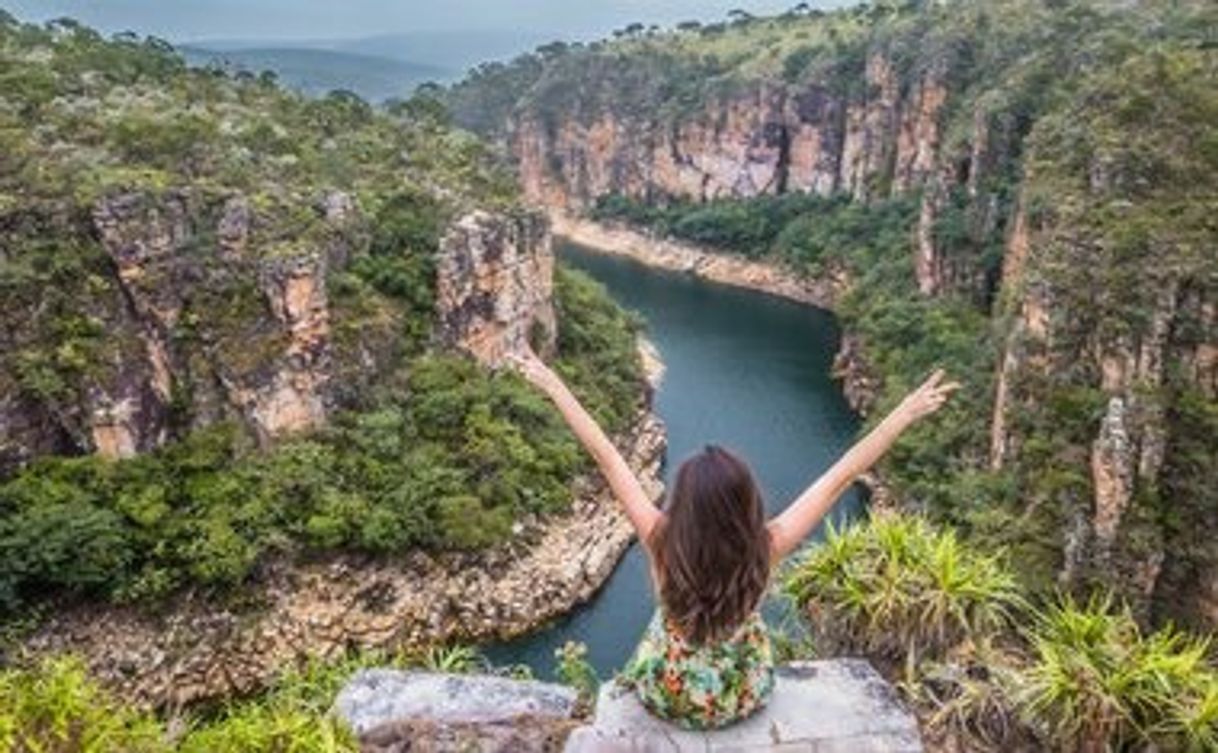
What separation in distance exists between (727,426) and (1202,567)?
17888mm

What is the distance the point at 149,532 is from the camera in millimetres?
22016

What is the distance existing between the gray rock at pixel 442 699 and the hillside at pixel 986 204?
625 inches

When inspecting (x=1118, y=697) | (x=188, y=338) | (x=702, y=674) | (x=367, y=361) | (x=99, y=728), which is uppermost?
(x=702, y=674)

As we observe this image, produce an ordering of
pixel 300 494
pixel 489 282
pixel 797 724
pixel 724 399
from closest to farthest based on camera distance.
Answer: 1. pixel 797 724
2. pixel 300 494
3. pixel 489 282
4. pixel 724 399

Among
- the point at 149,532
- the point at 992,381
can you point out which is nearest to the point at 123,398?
the point at 149,532

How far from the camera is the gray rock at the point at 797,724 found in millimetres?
4941

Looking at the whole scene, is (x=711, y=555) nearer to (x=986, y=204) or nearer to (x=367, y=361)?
(x=367, y=361)

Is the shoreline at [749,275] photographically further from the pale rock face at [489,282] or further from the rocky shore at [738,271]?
the pale rock face at [489,282]

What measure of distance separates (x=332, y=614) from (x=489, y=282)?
34.2 feet

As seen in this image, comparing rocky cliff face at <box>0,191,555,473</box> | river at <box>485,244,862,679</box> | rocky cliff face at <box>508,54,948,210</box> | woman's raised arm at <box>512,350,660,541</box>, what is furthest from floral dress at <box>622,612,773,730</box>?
→ rocky cliff face at <box>508,54,948,210</box>

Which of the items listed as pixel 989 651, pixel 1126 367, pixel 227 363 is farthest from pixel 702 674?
pixel 227 363

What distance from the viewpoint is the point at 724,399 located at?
40500 millimetres

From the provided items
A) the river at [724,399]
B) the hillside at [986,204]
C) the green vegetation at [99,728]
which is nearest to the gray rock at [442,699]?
the green vegetation at [99,728]

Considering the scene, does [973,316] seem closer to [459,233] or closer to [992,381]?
[992,381]
